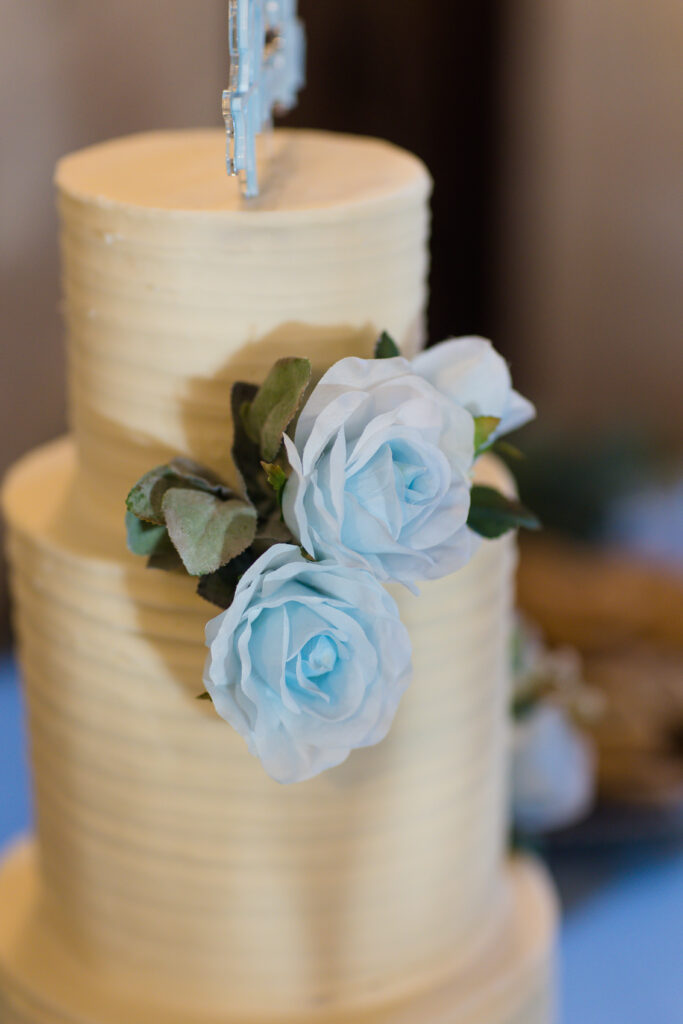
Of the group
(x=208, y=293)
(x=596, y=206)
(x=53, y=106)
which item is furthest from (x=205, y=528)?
(x=596, y=206)

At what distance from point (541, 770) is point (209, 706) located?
0.50 meters

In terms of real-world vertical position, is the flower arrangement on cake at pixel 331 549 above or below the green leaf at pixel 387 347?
below

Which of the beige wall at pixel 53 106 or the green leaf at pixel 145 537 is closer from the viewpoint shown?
the green leaf at pixel 145 537

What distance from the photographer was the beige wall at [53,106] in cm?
154

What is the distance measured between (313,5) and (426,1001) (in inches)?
70.6

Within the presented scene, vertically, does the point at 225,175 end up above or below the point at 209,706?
above

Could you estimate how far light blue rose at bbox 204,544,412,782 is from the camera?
0.51 m

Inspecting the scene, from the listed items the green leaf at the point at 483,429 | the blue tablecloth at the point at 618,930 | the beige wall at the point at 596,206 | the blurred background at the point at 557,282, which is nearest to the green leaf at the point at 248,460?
the green leaf at the point at 483,429

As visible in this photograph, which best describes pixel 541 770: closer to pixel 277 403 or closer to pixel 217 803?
pixel 217 803

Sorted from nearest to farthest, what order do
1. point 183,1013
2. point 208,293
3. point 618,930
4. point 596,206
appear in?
point 208,293, point 183,1013, point 618,930, point 596,206

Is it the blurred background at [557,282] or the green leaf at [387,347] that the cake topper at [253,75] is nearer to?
the green leaf at [387,347]

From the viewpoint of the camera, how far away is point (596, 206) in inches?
95.3

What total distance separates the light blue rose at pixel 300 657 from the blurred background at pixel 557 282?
1.76ft

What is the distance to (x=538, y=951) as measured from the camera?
807 millimetres
